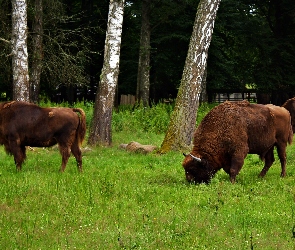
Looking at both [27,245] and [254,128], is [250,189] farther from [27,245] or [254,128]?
[27,245]

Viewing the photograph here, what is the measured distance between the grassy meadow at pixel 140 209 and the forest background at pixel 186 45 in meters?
22.7

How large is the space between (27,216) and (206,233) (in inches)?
103

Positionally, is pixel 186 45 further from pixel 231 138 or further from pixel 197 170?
pixel 197 170

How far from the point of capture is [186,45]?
37.4m

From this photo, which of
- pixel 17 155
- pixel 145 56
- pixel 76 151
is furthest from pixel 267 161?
pixel 145 56

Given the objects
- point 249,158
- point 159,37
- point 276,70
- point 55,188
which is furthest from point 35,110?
point 276,70

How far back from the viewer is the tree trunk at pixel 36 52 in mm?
26297

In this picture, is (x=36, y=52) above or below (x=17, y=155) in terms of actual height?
above

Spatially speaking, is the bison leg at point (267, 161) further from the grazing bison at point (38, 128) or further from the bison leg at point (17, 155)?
the bison leg at point (17, 155)

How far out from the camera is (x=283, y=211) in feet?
29.1

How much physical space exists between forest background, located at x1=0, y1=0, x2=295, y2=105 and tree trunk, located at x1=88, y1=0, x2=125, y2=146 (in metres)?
15.5

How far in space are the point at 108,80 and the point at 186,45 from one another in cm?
1981

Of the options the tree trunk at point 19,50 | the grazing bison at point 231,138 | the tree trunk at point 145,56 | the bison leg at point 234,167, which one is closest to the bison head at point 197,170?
the grazing bison at point 231,138

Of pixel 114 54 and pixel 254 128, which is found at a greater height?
pixel 114 54
